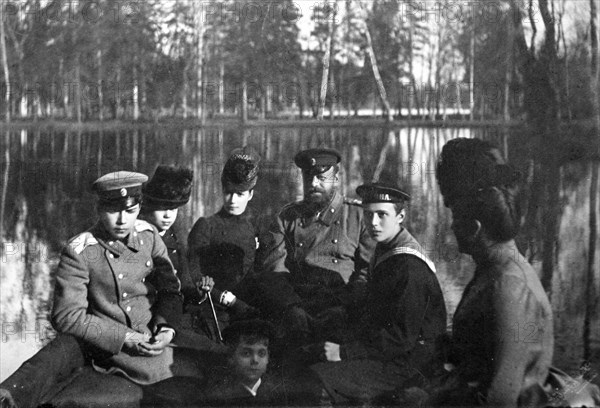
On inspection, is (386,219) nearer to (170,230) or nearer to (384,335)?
(384,335)

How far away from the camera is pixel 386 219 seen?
5168mm

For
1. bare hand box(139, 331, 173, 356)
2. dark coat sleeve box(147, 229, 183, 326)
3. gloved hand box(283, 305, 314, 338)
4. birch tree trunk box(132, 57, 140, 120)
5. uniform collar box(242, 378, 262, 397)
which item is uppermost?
birch tree trunk box(132, 57, 140, 120)

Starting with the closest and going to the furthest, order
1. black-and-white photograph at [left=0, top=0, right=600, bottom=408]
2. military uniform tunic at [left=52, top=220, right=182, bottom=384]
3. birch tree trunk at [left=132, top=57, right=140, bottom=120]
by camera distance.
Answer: military uniform tunic at [left=52, top=220, right=182, bottom=384] → black-and-white photograph at [left=0, top=0, right=600, bottom=408] → birch tree trunk at [left=132, top=57, right=140, bottom=120]

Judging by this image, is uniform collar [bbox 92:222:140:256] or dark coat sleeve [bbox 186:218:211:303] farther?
dark coat sleeve [bbox 186:218:211:303]

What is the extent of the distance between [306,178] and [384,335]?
1027 millimetres

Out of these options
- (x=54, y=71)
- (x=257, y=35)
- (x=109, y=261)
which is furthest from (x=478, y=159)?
(x=54, y=71)

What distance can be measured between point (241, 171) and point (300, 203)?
0.40 metres

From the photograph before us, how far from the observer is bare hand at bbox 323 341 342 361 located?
5.15 m

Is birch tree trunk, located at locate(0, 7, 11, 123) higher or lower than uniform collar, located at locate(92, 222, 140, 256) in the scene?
higher

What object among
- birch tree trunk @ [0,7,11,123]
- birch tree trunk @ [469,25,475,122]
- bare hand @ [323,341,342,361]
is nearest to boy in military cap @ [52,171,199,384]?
birch tree trunk @ [0,7,11,123]

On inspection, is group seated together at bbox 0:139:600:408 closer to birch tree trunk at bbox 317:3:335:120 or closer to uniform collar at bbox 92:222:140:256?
uniform collar at bbox 92:222:140:256

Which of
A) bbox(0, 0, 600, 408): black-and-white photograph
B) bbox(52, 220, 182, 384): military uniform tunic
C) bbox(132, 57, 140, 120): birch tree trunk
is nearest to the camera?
bbox(52, 220, 182, 384): military uniform tunic

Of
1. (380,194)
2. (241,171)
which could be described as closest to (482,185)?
(380,194)

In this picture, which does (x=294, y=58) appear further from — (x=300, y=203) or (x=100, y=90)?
(x=100, y=90)
